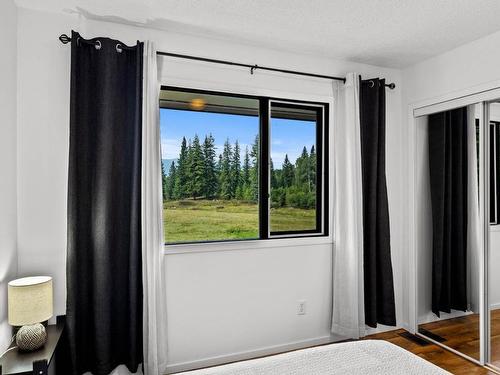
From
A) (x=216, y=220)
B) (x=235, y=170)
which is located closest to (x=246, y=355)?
(x=216, y=220)

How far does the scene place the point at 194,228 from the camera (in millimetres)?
3059

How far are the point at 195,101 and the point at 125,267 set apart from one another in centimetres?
144

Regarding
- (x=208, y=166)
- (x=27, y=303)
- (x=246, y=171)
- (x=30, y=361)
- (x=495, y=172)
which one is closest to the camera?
(x=30, y=361)

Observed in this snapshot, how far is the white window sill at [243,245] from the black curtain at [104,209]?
1.15ft

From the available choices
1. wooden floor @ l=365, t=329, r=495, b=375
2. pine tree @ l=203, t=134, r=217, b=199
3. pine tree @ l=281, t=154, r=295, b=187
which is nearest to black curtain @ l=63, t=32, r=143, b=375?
pine tree @ l=203, t=134, r=217, b=199

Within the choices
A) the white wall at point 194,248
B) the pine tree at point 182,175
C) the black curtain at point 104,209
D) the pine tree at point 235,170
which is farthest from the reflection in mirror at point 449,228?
the black curtain at point 104,209

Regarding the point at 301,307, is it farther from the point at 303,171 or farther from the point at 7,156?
the point at 7,156

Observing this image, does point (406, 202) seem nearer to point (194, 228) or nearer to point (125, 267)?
point (194, 228)

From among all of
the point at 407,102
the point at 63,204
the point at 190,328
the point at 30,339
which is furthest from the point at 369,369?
the point at 407,102

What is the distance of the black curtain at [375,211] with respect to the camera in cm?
334

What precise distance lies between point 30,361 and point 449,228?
320cm

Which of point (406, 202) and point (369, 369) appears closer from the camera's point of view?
point (369, 369)

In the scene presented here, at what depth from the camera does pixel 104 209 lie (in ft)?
8.23

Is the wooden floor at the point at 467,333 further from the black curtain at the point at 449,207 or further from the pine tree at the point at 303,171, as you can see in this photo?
the pine tree at the point at 303,171
